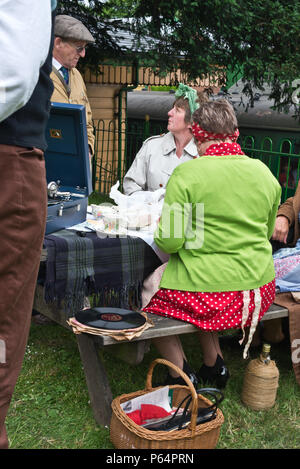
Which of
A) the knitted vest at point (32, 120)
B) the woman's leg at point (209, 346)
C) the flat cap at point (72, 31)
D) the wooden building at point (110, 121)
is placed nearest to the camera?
the knitted vest at point (32, 120)

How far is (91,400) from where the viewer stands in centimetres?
307

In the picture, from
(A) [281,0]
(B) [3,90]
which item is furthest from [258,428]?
(A) [281,0]

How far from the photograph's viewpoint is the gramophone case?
317 cm

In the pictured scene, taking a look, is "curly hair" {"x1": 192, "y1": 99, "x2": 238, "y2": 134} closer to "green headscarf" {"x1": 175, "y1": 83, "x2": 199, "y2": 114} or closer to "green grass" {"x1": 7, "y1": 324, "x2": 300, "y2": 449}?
"green headscarf" {"x1": 175, "y1": 83, "x2": 199, "y2": 114}

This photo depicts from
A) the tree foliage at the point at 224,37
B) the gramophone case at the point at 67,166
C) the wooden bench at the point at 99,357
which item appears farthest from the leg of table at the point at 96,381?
the tree foliage at the point at 224,37

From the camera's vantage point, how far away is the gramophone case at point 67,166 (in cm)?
317

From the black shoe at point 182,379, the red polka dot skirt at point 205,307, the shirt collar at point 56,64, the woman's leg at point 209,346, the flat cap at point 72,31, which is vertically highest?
the flat cap at point 72,31

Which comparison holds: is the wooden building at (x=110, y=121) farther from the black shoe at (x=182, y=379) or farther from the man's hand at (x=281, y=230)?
the black shoe at (x=182, y=379)

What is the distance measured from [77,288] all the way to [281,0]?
16.9 ft

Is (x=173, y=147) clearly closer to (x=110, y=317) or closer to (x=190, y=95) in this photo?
(x=190, y=95)

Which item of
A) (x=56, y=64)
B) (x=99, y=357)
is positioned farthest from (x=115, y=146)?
(x=99, y=357)

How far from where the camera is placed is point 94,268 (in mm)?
3098

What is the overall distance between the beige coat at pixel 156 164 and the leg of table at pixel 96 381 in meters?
1.52
